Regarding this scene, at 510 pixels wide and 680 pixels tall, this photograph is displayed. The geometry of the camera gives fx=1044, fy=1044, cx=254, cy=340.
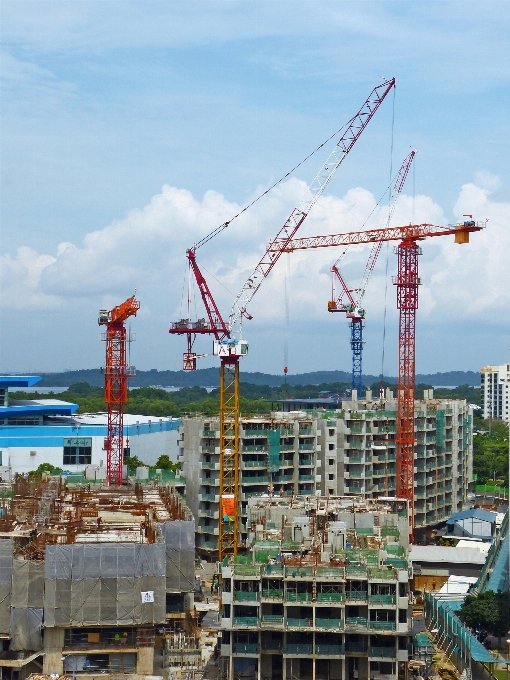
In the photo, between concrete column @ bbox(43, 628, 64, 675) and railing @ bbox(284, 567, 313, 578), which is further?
concrete column @ bbox(43, 628, 64, 675)

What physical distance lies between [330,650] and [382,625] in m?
2.05

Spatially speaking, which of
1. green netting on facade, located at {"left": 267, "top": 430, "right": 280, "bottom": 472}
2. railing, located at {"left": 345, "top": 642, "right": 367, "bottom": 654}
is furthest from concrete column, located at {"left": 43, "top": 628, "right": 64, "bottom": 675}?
green netting on facade, located at {"left": 267, "top": 430, "right": 280, "bottom": 472}

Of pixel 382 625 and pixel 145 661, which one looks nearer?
pixel 382 625

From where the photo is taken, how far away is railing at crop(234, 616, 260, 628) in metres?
37.4

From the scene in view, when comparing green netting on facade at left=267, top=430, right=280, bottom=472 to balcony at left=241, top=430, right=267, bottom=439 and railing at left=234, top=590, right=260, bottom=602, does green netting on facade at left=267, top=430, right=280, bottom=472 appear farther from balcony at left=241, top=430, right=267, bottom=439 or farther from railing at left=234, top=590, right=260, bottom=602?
railing at left=234, top=590, right=260, bottom=602

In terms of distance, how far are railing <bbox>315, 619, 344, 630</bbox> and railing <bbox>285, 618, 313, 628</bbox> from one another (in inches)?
10.7

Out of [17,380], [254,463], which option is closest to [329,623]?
[254,463]

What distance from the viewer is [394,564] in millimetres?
38250

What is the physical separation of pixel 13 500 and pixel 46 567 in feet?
41.5

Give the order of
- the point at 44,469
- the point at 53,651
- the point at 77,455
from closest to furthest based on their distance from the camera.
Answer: the point at 53,651 < the point at 44,469 < the point at 77,455

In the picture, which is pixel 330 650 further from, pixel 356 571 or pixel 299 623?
pixel 356 571

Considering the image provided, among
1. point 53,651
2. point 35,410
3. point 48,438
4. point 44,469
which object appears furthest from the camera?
point 35,410

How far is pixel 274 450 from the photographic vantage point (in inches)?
2579

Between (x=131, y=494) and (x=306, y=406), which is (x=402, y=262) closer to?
(x=131, y=494)
